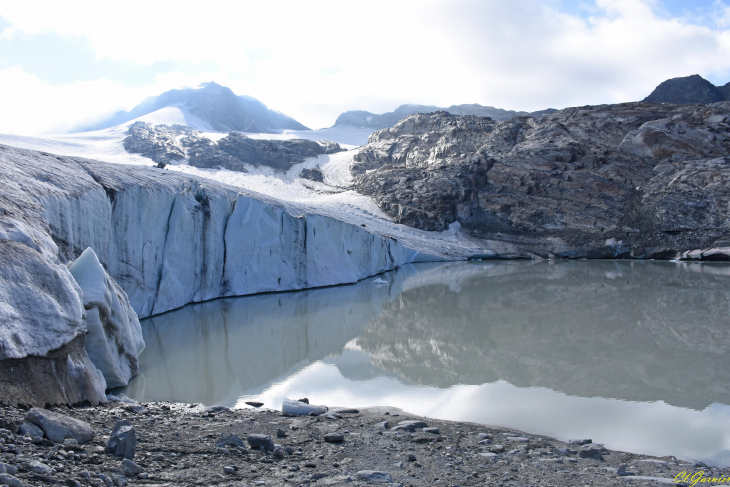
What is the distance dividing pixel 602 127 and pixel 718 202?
9639 mm

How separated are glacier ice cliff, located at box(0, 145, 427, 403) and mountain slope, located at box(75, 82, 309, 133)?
1932 inches

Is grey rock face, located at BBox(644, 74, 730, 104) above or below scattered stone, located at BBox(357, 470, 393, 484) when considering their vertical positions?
above

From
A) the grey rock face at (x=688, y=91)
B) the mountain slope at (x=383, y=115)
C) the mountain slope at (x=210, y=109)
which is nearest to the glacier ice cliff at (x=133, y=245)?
the mountain slope at (x=210, y=109)

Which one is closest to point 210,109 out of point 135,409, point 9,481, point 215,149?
point 215,149

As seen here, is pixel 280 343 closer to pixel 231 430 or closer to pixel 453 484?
pixel 231 430

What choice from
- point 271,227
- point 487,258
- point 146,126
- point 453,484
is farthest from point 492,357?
point 146,126

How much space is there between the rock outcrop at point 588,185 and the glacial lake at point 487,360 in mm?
14826

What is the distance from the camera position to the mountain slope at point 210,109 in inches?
2357

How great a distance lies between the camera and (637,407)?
450 cm

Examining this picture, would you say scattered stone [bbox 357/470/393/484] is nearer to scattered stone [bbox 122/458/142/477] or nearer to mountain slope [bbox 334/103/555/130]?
scattered stone [bbox 122/458/142/477]

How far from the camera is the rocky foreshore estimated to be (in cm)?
239

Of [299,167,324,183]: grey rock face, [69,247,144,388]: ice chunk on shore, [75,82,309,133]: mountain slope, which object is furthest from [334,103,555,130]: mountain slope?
[69,247,144,388]: ice chunk on shore

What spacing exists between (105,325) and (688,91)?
6868cm

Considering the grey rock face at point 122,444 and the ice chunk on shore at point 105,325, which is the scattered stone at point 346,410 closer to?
the grey rock face at point 122,444
